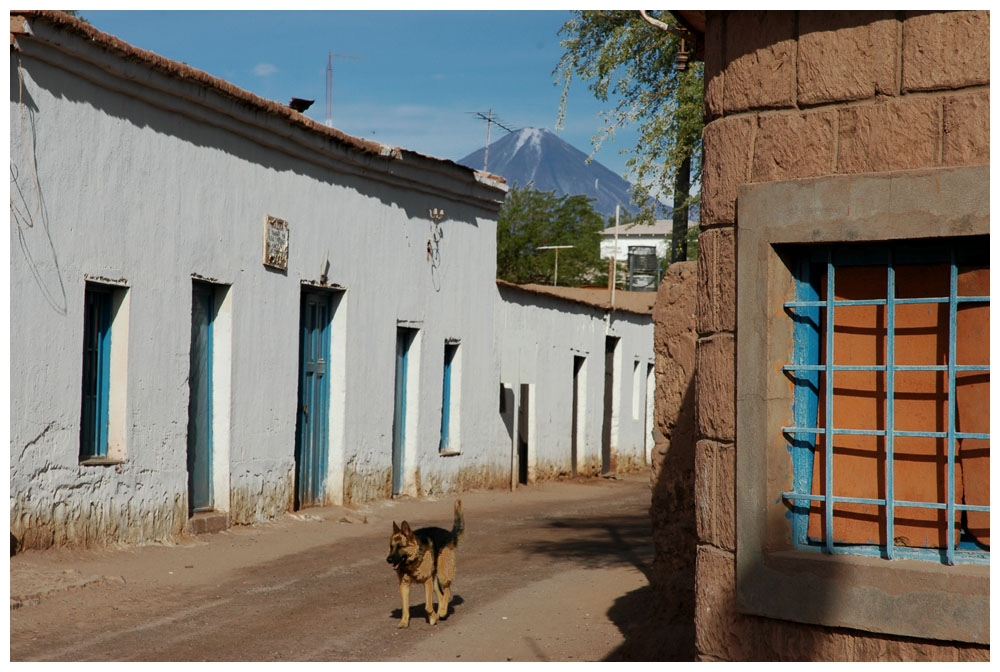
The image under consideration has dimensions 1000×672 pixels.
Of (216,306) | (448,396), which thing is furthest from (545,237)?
(216,306)

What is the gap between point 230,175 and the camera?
433 inches

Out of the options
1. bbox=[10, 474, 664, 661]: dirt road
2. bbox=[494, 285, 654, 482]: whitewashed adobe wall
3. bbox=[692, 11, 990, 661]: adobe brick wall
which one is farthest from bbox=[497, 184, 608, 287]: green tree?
bbox=[692, 11, 990, 661]: adobe brick wall

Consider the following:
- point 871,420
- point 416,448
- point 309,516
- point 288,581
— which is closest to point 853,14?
point 871,420

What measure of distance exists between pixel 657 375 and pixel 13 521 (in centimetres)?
468

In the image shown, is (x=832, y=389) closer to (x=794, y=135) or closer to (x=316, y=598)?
(x=794, y=135)

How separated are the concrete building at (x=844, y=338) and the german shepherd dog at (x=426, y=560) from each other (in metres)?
2.42

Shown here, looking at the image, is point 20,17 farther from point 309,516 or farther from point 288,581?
point 309,516

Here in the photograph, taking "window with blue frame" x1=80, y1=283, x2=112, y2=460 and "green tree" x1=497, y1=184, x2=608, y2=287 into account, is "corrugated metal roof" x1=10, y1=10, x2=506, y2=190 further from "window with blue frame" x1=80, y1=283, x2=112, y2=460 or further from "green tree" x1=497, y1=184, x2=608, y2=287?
"green tree" x1=497, y1=184, x2=608, y2=287

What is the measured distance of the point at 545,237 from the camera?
45.1 meters

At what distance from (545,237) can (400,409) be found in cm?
3098

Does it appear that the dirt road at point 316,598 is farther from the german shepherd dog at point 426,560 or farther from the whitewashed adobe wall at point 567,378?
the whitewashed adobe wall at point 567,378

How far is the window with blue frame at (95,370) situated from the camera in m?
9.27

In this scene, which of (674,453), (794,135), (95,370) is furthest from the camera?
(95,370)

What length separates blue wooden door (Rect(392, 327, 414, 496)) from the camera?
14469 mm
